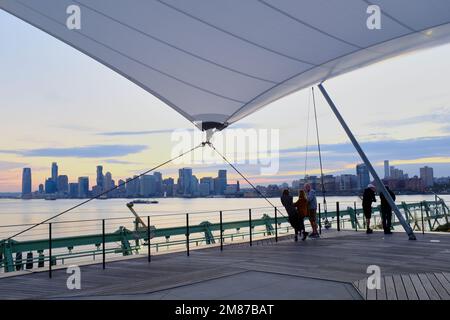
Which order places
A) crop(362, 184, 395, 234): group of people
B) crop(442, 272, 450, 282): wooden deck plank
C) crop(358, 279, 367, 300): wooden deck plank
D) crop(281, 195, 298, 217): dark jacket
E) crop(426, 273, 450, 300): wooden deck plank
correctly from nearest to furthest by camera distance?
crop(426, 273, 450, 300): wooden deck plank < crop(358, 279, 367, 300): wooden deck plank < crop(442, 272, 450, 282): wooden deck plank < crop(281, 195, 298, 217): dark jacket < crop(362, 184, 395, 234): group of people

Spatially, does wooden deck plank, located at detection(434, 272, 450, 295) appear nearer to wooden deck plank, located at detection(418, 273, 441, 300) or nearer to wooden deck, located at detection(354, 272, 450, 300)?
wooden deck, located at detection(354, 272, 450, 300)

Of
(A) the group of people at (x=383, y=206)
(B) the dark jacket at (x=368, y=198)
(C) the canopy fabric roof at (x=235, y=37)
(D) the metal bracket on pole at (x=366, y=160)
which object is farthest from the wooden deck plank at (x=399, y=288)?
(B) the dark jacket at (x=368, y=198)

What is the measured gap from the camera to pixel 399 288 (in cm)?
428

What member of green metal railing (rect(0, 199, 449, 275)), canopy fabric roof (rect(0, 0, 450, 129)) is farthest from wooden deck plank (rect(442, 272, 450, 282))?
green metal railing (rect(0, 199, 449, 275))

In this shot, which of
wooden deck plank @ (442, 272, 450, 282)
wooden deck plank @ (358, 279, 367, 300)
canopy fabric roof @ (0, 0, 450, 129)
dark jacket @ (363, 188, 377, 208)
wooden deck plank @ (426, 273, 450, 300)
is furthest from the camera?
dark jacket @ (363, 188, 377, 208)

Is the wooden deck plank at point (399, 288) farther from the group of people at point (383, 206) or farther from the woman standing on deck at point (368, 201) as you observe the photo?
the woman standing on deck at point (368, 201)

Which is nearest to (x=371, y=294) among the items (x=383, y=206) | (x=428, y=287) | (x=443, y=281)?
(x=428, y=287)

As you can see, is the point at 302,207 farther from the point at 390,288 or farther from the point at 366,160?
the point at 390,288

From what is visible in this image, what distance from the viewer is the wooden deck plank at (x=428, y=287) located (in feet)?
12.8

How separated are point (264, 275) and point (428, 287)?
6.00 ft

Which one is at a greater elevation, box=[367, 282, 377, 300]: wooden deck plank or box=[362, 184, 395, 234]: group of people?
box=[362, 184, 395, 234]: group of people

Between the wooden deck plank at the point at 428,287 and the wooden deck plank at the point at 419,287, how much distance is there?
0.09ft

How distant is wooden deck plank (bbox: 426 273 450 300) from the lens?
3893mm

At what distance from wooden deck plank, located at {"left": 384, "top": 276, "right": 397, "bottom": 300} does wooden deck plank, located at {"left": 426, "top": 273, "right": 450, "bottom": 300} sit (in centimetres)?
39
